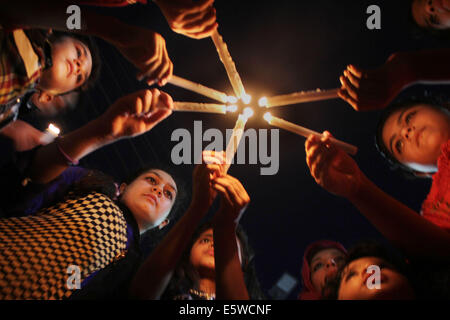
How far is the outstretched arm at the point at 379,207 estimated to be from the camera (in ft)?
3.79

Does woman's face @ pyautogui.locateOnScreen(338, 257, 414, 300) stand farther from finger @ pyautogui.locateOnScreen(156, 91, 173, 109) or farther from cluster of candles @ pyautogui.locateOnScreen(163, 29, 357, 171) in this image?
finger @ pyautogui.locateOnScreen(156, 91, 173, 109)

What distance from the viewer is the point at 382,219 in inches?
50.3

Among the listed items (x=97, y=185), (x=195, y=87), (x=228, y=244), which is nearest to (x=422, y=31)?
(x=195, y=87)

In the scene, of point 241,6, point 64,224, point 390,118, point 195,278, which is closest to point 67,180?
point 64,224

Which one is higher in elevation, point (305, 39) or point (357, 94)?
point (305, 39)

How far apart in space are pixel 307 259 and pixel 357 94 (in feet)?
3.96

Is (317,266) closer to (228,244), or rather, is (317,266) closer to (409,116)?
(228,244)

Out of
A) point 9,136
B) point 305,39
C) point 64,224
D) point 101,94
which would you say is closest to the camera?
point 64,224

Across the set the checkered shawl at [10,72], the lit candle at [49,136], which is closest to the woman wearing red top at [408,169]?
the checkered shawl at [10,72]

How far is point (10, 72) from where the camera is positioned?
106 centimetres

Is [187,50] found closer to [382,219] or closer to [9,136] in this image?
[9,136]

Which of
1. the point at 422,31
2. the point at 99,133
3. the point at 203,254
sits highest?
the point at 422,31

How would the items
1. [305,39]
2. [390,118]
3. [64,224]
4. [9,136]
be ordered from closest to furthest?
[64,224], [390,118], [9,136], [305,39]

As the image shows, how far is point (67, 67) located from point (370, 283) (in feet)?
6.73
